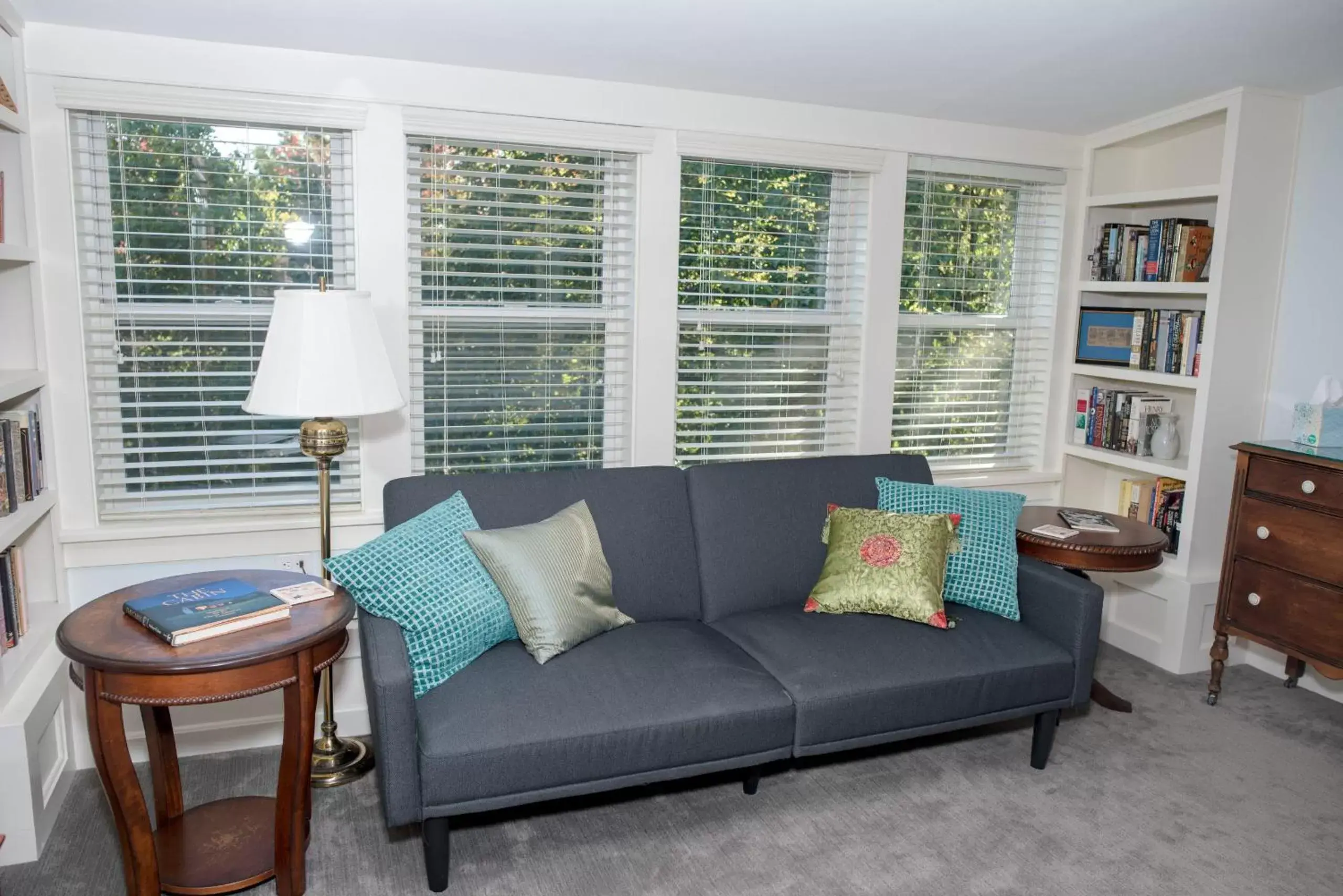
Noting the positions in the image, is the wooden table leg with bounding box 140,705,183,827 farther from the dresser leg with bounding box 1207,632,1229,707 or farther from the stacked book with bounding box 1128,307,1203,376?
the stacked book with bounding box 1128,307,1203,376

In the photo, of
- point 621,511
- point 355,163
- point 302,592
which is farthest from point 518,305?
point 302,592

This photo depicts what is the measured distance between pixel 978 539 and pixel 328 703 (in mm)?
2100

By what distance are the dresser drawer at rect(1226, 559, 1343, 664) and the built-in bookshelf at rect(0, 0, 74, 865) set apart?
3.74 m

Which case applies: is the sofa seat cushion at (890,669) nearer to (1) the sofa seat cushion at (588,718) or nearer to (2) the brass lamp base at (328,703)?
(1) the sofa seat cushion at (588,718)

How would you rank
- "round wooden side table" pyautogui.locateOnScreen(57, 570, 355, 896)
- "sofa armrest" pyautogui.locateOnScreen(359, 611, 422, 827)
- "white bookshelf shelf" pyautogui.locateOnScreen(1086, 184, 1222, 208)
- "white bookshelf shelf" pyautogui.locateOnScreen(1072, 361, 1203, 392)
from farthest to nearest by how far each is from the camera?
"white bookshelf shelf" pyautogui.locateOnScreen(1072, 361, 1203, 392) < "white bookshelf shelf" pyautogui.locateOnScreen(1086, 184, 1222, 208) < "sofa armrest" pyautogui.locateOnScreen(359, 611, 422, 827) < "round wooden side table" pyautogui.locateOnScreen(57, 570, 355, 896)

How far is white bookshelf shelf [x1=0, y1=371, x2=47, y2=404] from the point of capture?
2414 mm

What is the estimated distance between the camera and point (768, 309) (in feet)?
12.4

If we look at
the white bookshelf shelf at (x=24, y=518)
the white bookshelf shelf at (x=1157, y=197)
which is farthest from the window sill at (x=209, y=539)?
the white bookshelf shelf at (x=1157, y=197)

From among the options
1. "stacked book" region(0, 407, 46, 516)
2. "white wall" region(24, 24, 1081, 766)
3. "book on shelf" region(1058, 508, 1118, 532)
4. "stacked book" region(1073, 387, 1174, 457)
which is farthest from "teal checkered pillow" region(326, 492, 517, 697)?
"stacked book" region(1073, 387, 1174, 457)

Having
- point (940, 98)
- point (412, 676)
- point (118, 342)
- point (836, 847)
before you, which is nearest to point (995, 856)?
point (836, 847)

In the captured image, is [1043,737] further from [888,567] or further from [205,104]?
[205,104]

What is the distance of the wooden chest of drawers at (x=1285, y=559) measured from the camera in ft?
10.4

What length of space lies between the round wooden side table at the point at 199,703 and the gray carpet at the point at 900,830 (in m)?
0.13

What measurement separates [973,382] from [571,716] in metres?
2.55
